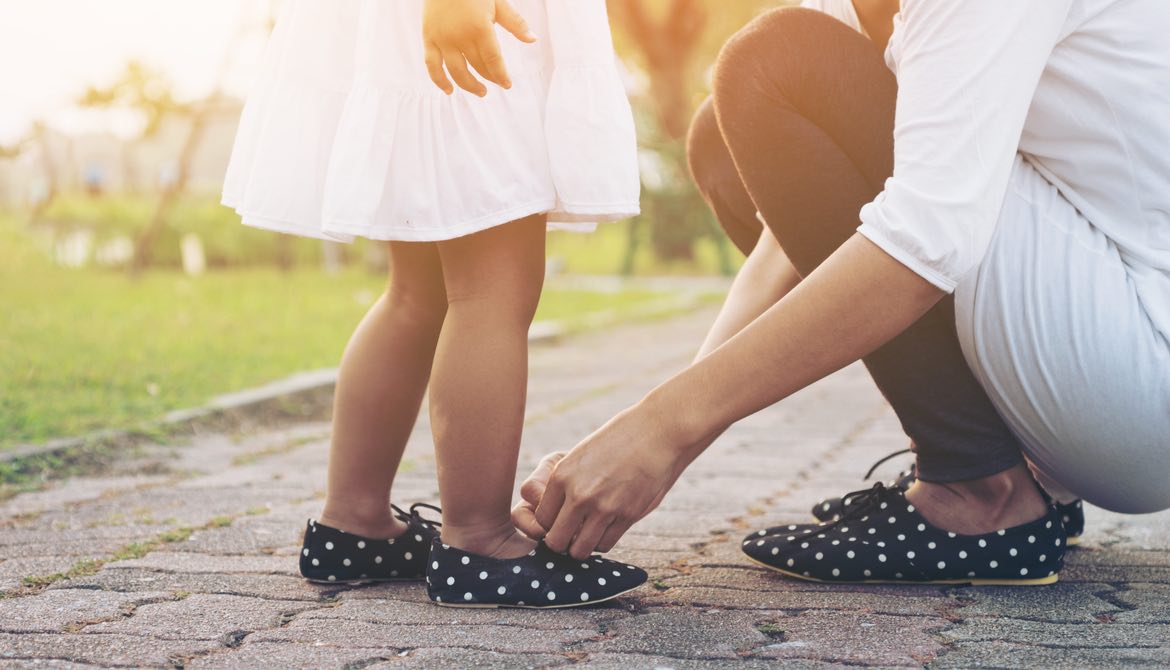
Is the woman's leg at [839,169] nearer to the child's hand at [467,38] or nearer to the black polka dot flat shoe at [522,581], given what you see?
the child's hand at [467,38]

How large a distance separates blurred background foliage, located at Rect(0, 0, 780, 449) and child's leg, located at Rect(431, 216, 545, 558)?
1.89 metres

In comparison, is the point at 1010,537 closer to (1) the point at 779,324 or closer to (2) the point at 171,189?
(1) the point at 779,324

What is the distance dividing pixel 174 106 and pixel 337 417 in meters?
8.23

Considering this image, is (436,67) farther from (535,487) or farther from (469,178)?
(535,487)

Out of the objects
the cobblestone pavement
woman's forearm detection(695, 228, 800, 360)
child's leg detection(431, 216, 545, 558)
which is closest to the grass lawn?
the cobblestone pavement

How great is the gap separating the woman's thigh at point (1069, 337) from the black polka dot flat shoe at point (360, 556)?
880mm

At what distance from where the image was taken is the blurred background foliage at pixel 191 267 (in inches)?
173

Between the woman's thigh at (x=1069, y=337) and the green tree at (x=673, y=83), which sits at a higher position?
the green tree at (x=673, y=83)

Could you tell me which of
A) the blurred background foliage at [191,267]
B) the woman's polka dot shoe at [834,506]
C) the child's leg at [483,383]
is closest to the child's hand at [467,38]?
the child's leg at [483,383]

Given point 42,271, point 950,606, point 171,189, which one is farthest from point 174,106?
point 950,606

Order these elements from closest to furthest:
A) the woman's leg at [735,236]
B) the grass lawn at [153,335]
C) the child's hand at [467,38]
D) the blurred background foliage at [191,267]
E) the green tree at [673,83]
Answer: the child's hand at [467,38]
the woman's leg at [735,236]
the grass lawn at [153,335]
the blurred background foliage at [191,267]
the green tree at [673,83]

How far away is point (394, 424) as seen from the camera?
1.99 metres

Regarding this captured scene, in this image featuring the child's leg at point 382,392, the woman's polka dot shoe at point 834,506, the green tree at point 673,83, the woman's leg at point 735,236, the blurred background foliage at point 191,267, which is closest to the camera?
the child's leg at point 382,392

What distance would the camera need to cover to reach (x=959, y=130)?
1.57 metres
